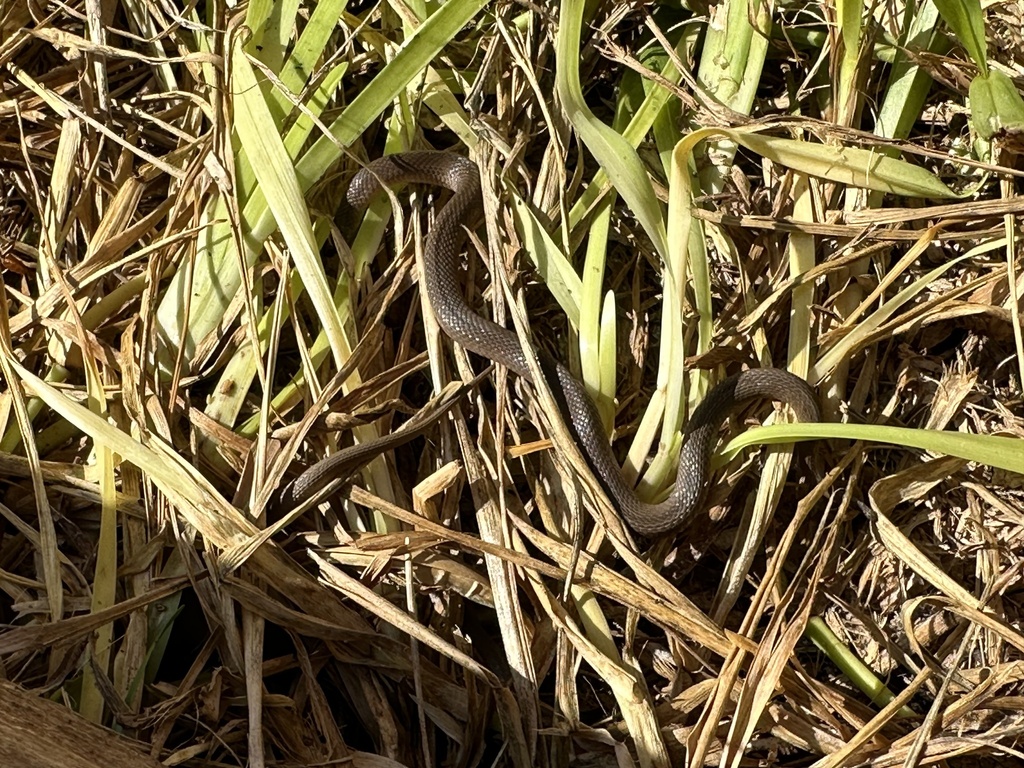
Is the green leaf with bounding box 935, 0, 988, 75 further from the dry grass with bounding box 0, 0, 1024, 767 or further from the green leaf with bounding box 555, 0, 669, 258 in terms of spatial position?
the green leaf with bounding box 555, 0, 669, 258

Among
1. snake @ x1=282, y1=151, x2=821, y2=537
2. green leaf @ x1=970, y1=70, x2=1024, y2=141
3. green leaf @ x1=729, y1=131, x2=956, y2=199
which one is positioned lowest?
snake @ x1=282, y1=151, x2=821, y2=537

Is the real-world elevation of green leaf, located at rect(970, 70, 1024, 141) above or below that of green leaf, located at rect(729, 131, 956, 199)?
above

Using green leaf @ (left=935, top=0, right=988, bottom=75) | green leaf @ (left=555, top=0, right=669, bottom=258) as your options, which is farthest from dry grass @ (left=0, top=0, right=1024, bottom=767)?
green leaf @ (left=935, top=0, right=988, bottom=75)

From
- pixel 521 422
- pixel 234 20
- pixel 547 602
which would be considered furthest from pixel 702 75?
pixel 547 602

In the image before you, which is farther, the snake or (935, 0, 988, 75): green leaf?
the snake

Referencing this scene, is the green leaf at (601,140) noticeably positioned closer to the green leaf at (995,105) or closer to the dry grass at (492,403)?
the dry grass at (492,403)

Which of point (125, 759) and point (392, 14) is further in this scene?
point (392, 14)

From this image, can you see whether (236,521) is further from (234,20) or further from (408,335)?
(234,20)
